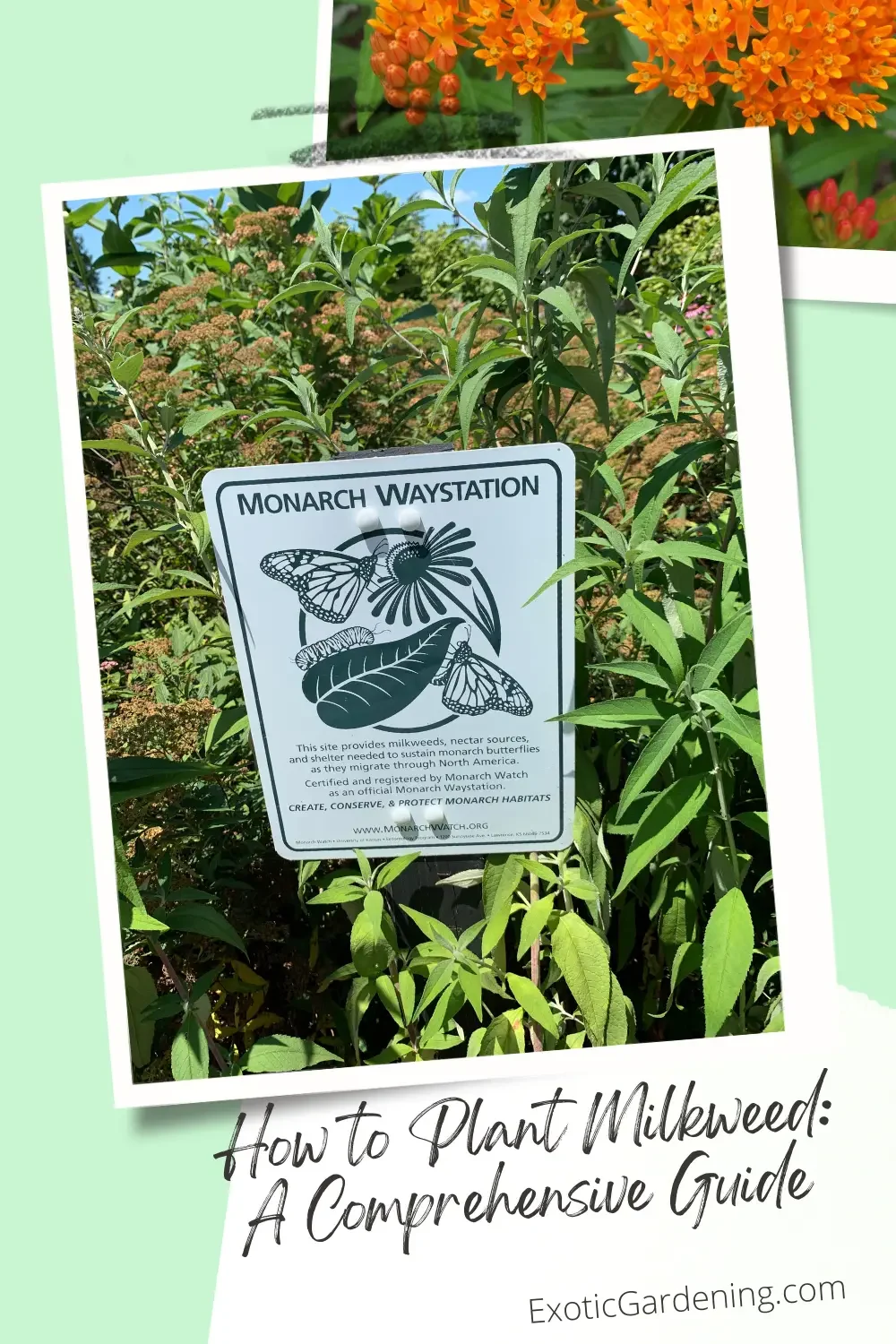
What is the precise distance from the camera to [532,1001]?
118 centimetres

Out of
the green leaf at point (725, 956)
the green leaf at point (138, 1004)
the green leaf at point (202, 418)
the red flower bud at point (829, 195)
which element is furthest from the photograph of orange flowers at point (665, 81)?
the green leaf at point (138, 1004)

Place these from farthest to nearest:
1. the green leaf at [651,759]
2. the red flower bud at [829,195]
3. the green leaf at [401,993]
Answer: the green leaf at [401,993] < the red flower bud at [829,195] < the green leaf at [651,759]

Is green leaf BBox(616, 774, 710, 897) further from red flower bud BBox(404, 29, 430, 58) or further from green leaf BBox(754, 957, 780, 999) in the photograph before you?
red flower bud BBox(404, 29, 430, 58)

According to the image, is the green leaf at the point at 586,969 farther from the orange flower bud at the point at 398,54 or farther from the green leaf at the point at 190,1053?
the orange flower bud at the point at 398,54

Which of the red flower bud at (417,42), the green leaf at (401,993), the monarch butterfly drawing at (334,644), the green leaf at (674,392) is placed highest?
the red flower bud at (417,42)

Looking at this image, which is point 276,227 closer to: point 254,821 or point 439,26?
point 439,26

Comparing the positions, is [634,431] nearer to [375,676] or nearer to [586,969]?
[375,676]

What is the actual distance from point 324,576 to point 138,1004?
1.75ft

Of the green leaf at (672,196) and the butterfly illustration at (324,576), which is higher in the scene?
the green leaf at (672,196)

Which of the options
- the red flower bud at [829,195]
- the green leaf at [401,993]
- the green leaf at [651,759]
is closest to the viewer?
the green leaf at [651,759]

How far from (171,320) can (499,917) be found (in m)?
1.10

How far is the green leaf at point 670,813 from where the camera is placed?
111cm

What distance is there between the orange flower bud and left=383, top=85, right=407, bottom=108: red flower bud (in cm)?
3

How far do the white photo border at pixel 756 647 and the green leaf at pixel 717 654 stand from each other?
1.2 inches
